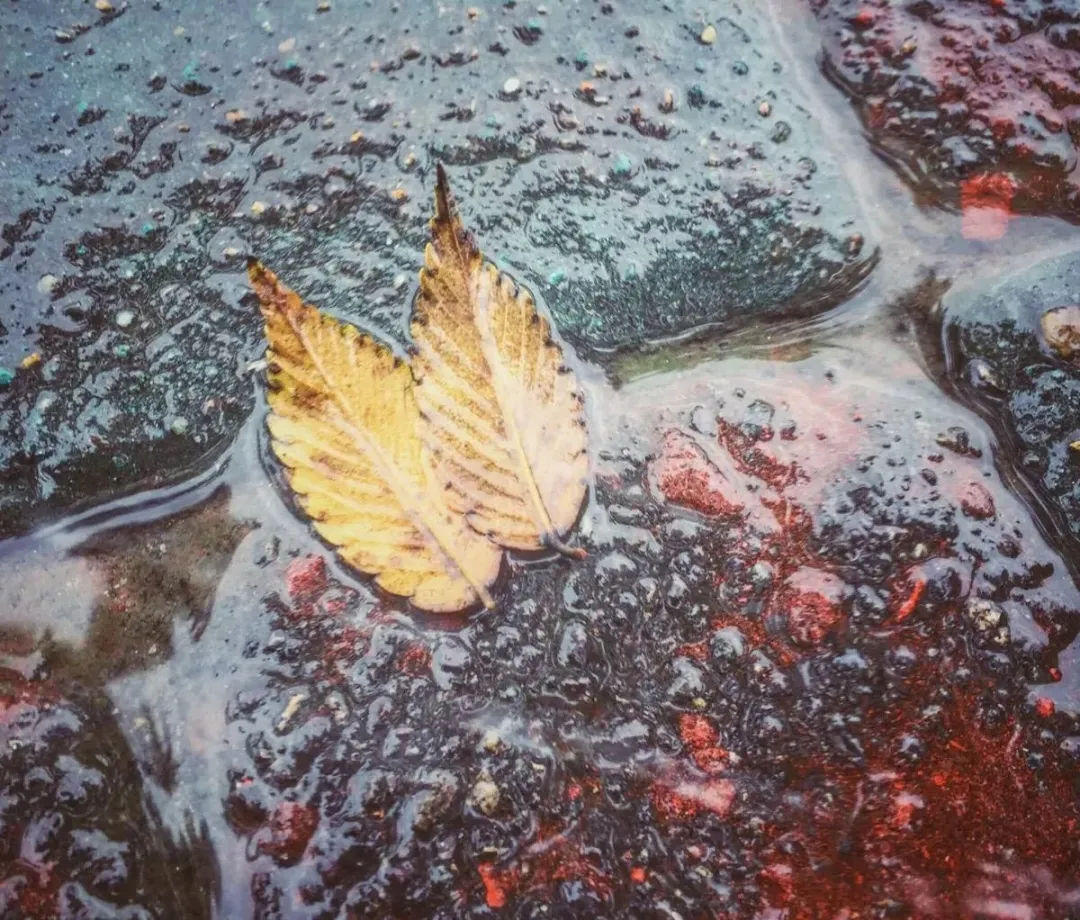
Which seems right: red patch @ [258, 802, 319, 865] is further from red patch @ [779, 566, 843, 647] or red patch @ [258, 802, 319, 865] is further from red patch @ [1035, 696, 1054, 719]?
red patch @ [1035, 696, 1054, 719]

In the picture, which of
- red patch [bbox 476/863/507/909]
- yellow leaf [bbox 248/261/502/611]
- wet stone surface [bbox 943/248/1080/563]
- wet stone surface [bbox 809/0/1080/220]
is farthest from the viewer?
wet stone surface [bbox 809/0/1080/220]

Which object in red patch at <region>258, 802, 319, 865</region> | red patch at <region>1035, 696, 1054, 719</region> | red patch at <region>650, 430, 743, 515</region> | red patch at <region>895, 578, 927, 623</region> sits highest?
red patch at <region>650, 430, 743, 515</region>

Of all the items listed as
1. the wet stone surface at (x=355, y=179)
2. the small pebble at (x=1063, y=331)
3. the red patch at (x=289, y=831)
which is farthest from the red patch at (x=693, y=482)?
the red patch at (x=289, y=831)

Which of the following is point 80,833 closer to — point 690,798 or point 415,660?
point 415,660

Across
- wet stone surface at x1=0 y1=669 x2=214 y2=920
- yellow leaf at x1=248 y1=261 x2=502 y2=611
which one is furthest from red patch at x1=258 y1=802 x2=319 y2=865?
yellow leaf at x1=248 y1=261 x2=502 y2=611

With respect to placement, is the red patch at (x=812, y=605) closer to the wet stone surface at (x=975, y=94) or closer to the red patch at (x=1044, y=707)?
the red patch at (x=1044, y=707)

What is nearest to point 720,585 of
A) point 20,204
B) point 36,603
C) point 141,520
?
point 141,520
